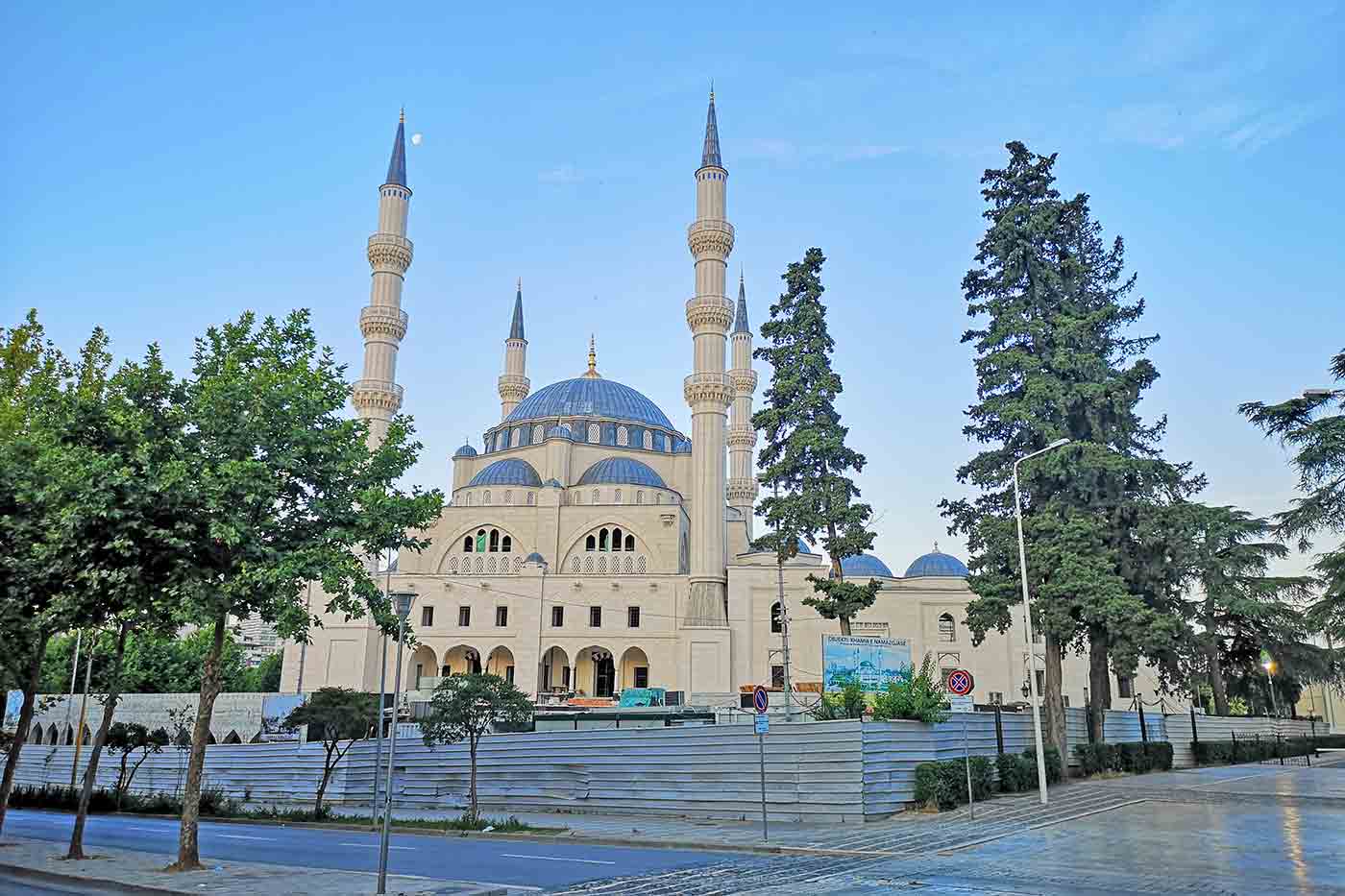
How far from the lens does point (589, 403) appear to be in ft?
212

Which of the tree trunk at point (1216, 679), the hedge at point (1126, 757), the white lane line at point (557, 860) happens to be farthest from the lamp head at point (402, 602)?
the tree trunk at point (1216, 679)

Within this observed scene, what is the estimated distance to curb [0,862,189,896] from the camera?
1113cm

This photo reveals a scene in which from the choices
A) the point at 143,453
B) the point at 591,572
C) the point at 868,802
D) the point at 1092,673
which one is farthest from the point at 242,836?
the point at 591,572

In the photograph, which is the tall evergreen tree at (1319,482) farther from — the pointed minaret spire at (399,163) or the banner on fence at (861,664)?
the pointed minaret spire at (399,163)

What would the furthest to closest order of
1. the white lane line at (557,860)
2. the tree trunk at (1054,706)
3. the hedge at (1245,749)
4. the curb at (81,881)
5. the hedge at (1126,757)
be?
the hedge at (1245,749)
the hedge at (1126,757)
the tree trunk at (1054,706)
the white lane line at (557,860)
the curb at (81,881)

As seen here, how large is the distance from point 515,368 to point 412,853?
5813cm

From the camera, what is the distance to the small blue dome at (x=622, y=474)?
5750 centimetres

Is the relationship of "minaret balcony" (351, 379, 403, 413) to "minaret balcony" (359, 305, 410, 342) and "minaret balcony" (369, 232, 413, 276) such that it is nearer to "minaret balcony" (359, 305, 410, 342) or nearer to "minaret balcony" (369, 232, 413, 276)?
"minaret balcony" (359, 305, 410, 342)

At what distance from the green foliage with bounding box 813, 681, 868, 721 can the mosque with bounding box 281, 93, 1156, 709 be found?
72.8 feet

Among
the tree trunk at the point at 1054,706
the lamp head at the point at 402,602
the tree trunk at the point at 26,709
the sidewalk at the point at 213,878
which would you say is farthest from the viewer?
the tree trunk at the point at 1054,706

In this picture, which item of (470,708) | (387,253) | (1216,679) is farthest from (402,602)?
(387,253)

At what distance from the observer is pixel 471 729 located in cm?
2145

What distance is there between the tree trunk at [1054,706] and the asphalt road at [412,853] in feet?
41.4

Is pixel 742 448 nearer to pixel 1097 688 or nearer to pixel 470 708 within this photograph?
pixel 1097 688
